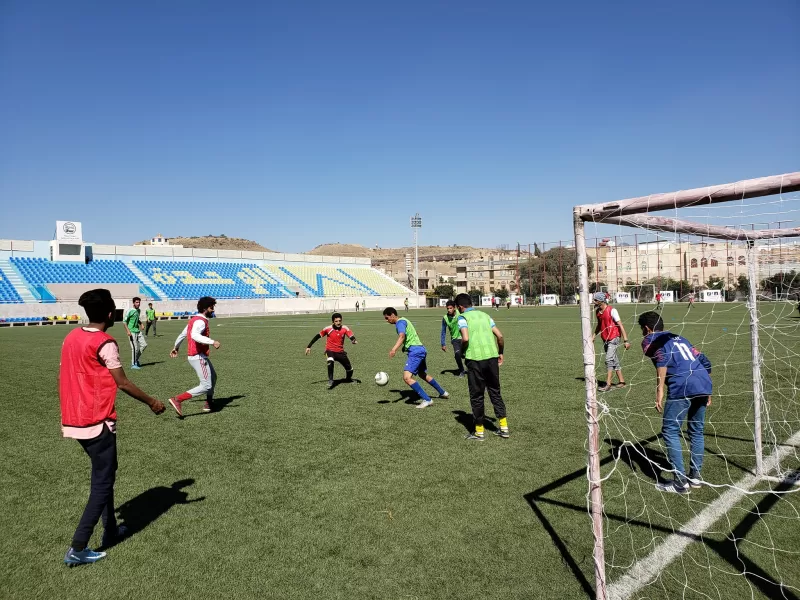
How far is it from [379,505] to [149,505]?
211 cm

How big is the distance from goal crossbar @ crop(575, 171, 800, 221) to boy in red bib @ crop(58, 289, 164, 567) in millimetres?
3501

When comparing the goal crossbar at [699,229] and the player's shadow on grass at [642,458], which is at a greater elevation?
the goal crossbar at [699,229]

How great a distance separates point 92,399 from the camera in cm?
387

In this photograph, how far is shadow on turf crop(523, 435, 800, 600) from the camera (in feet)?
11.4

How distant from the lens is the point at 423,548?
4.02 m

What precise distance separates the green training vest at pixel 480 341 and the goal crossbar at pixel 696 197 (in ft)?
9.96

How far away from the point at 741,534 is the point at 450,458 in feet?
9.37

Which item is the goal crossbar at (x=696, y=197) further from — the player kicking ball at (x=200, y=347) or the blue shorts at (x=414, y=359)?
the player kicking ball at (x=200, y=347)

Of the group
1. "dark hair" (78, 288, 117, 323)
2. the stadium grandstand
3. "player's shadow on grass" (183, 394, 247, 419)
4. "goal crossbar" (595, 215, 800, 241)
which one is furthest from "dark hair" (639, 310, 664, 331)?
the stadium grandstand

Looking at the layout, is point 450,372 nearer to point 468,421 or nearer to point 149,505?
point 468,421

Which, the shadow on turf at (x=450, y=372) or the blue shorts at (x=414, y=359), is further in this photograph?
the shadow on turf at (x=450, y=372)

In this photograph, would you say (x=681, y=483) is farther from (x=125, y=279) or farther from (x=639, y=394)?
(x=125, y=279)

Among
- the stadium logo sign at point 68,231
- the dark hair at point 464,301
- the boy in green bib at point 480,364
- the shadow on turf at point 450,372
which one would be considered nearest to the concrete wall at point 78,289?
the stadium logo sign at point 68,231

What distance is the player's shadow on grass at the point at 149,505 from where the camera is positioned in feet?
15.0
